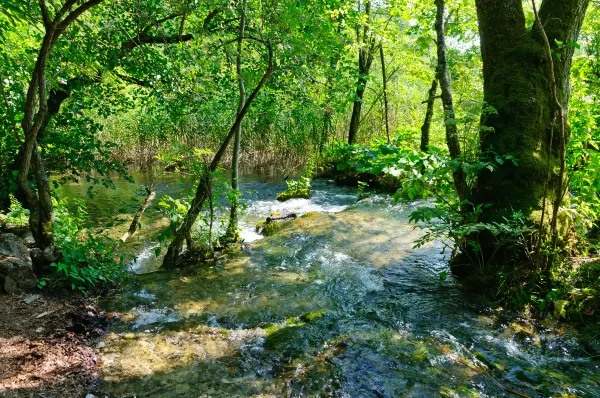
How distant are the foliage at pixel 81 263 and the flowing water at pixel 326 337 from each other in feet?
0.90

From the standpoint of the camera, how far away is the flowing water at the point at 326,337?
2592mm

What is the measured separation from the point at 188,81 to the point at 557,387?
5657 millimetres

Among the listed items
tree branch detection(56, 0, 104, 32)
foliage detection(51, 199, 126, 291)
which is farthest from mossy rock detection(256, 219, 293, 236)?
tree branch detection(56, 0, 104, 32)

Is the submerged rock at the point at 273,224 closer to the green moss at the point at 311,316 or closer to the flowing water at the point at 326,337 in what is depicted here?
the flowing water at the point at 326,337

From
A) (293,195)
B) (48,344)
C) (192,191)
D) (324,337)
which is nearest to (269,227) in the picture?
(192,191)

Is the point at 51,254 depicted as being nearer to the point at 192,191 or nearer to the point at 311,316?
the point at 192,191

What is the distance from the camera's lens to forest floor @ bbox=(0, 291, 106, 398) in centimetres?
237

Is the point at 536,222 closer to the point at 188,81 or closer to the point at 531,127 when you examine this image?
the point at 531,127

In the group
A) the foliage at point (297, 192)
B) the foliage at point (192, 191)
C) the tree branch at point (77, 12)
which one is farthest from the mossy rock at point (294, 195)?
the tree branch at point (77, 12)

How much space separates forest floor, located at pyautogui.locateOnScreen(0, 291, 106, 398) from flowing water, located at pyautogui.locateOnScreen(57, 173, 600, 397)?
166 millimetres

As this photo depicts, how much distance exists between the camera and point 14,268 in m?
3.46

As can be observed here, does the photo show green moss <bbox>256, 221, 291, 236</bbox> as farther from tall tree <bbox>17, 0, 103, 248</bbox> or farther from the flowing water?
tall tree <bbox>17, 0, 103, 248</bbox>

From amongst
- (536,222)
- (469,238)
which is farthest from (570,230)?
(469,238)

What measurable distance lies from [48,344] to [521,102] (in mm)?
4997
